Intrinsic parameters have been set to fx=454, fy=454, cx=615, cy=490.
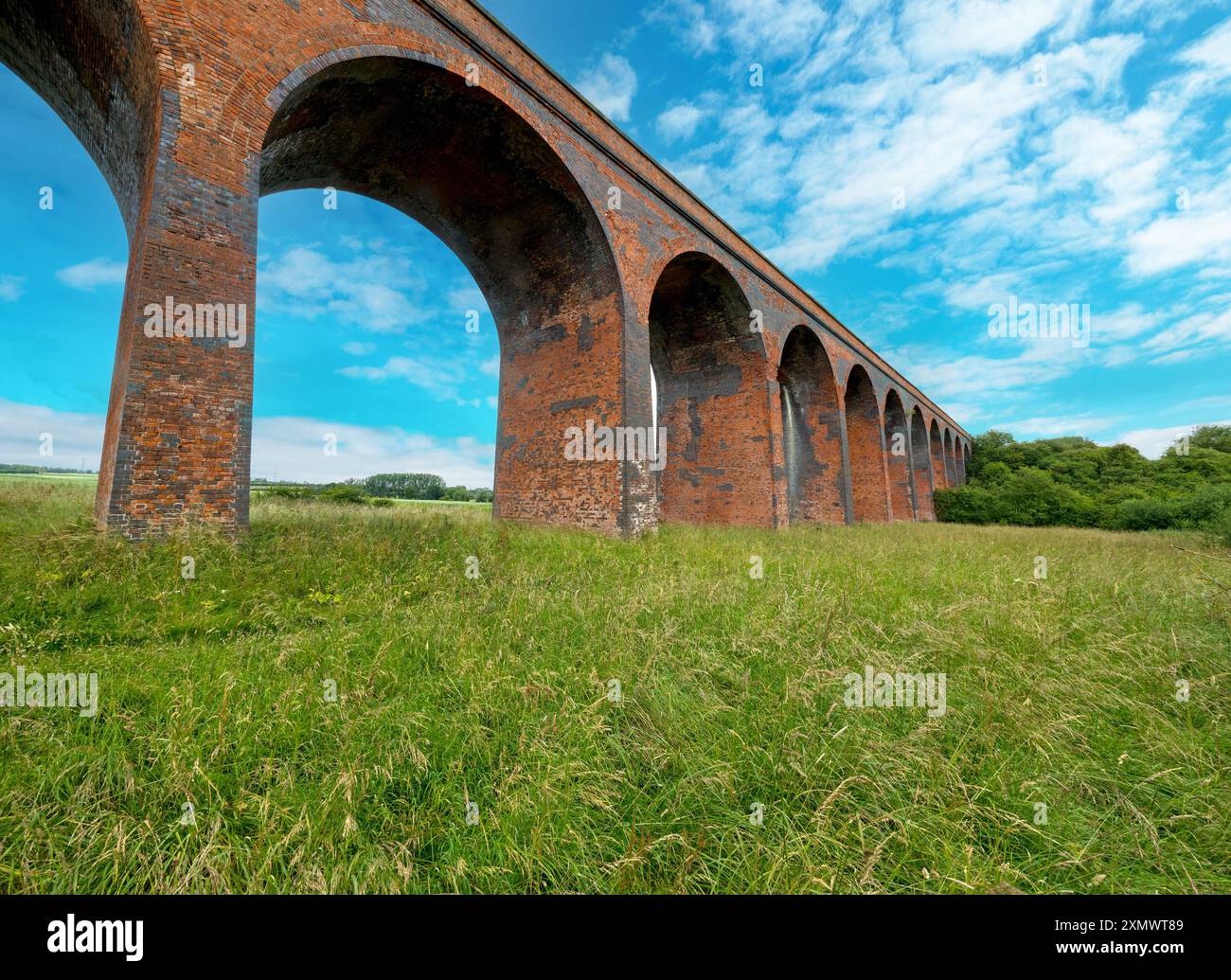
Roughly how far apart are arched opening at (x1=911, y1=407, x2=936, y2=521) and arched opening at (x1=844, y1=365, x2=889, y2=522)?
28.0ft

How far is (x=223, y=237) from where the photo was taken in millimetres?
5008

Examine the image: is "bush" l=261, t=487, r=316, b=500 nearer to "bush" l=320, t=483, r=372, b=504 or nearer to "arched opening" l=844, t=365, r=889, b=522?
"bush" l=320, t=483, r=372, b=504

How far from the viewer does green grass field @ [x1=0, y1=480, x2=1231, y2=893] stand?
4.58 ft

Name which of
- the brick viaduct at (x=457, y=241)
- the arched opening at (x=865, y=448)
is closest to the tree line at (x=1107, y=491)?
the arched opening at (x=865, y=448)

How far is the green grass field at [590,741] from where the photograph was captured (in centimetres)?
140

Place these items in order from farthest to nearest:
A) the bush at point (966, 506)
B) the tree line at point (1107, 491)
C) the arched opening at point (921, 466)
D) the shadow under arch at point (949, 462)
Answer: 1. the shadow under arch at point (949, 462)
2. the arched opening at point (921, 466)
3. the bush at point (966, 506)
4. the tree line at point (1107, 491)

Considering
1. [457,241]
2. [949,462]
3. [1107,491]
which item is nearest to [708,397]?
[457,241]

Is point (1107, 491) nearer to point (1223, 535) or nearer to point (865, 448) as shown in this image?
point (865, 448)

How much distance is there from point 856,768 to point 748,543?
254 inches

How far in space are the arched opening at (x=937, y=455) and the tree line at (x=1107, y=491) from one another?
3706 mm

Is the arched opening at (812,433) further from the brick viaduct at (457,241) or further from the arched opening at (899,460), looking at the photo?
the arched opening at (899,460)

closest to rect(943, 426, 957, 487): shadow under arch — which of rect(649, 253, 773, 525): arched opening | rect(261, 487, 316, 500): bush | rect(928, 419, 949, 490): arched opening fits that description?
rect(928, 419, 949, 490): arched opening

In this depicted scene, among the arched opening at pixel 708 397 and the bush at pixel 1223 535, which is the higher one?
the arched opening at pixel 708 397
